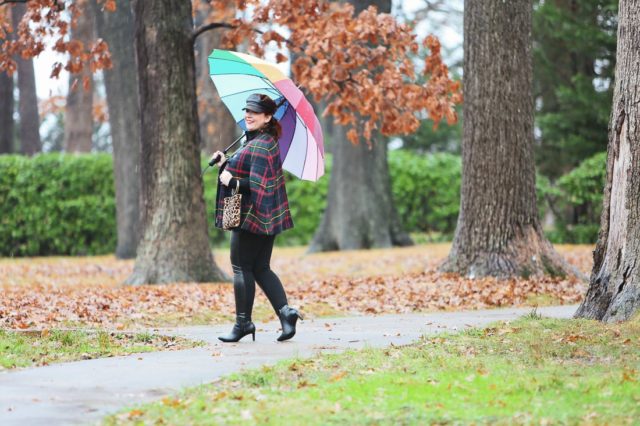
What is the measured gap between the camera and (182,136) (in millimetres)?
14641

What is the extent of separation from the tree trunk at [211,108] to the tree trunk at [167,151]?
14032 mm

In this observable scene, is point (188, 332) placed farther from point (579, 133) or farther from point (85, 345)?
point (579, 133)

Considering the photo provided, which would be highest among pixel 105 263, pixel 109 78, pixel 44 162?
pixel 109 78

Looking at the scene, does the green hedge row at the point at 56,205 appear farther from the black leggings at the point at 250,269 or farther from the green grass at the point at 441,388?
the green grass at the point at 441,388

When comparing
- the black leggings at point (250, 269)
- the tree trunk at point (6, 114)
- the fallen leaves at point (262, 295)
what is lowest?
the fallen leaves at point (262, 295)

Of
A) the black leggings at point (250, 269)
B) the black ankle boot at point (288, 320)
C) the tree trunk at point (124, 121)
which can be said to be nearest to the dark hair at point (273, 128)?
the black leggings at point (250, 269)

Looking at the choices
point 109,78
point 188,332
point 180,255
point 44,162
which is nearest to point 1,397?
point 188,332

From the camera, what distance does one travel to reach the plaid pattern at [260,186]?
821 centimetres

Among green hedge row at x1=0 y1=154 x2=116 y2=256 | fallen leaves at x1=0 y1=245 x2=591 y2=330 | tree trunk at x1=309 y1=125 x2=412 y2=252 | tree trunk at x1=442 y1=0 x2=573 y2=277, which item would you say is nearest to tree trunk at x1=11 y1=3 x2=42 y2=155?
green hedge row at x1=0 y1=154 x2=116 y2=256

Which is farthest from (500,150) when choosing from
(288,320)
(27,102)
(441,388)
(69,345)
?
(27,102)

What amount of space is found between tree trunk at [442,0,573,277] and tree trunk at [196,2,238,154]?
1542 centimetres

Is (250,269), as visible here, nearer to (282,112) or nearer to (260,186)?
(260,186)

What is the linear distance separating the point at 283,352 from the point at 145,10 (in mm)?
8059

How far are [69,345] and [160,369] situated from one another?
5.46 ft
